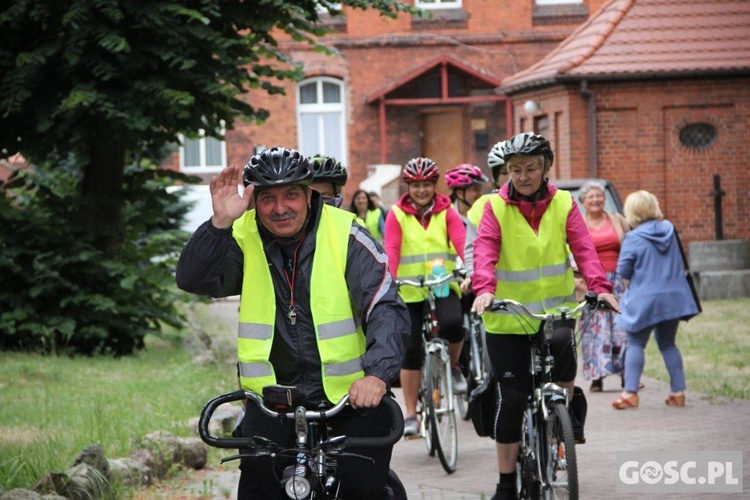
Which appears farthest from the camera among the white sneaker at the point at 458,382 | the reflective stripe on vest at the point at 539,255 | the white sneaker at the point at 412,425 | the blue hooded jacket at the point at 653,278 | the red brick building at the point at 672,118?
the red brick building at the point at 672,118

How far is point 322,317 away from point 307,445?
0.47 m

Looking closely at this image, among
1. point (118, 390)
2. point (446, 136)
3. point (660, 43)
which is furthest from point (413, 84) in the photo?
point (118, 390)

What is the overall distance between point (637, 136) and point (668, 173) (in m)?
0.96

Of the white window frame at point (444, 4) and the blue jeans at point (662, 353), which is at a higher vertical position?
the white window frame at point (444, 4)

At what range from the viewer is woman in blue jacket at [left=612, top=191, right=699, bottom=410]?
1208 centimetres

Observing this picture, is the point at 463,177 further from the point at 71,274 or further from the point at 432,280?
the point at 71,274

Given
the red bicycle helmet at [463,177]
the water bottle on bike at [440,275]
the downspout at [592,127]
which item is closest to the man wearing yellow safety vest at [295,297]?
the water bottle on bike at [440,275]

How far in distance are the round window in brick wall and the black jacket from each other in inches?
913

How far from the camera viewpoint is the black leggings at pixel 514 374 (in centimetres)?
725

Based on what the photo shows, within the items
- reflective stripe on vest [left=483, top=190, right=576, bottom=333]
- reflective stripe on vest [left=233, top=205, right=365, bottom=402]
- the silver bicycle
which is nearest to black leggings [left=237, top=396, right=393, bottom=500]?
reflective stripe on vest [left=233, top=205, right=365, bottom=402]

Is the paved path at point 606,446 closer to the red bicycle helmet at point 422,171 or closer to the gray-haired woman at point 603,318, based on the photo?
the gray-haired woman at point 603,318

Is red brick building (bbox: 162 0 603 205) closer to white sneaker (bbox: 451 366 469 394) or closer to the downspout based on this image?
the downspout

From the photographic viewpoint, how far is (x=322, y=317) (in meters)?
4.87

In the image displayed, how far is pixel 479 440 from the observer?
10.9 metres
